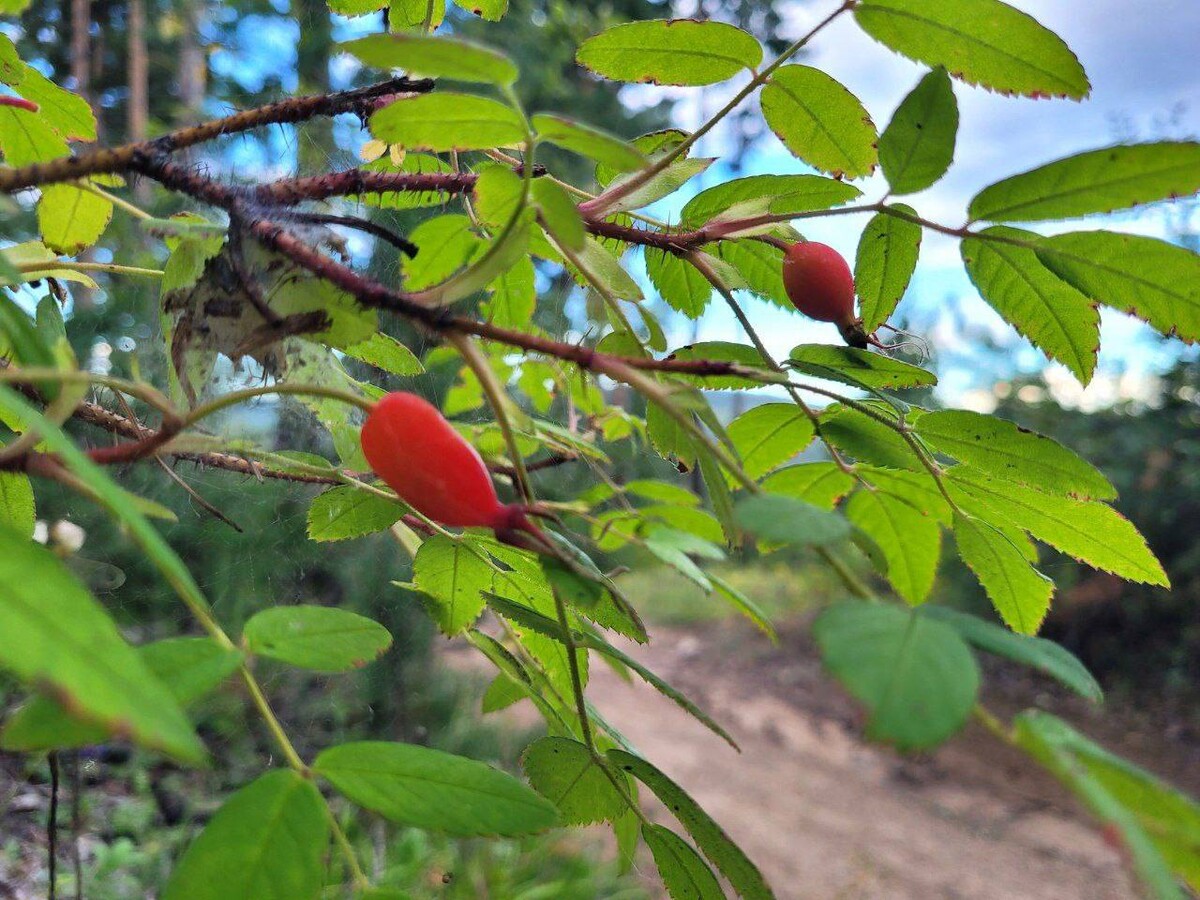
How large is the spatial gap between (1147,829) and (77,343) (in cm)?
223

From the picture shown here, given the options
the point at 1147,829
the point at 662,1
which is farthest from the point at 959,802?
the point at 662,1

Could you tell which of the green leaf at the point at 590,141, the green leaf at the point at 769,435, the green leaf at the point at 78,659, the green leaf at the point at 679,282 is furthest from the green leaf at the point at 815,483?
the green leaf at the point at 78,659

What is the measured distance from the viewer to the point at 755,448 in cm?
43

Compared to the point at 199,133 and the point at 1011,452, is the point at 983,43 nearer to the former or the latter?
the point at 1011,452

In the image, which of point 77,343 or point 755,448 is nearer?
point 755,448

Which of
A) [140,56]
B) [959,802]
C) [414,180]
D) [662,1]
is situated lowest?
[959,802]

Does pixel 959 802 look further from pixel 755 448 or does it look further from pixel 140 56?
pixel 140 56

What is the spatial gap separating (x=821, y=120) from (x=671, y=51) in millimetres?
82

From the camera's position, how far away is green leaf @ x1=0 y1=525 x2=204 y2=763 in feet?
0.42

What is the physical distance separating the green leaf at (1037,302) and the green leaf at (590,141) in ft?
0.64

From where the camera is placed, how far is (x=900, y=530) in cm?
39

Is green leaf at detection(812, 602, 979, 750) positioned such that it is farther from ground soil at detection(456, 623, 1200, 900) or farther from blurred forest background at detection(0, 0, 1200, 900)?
ground soil at detection(456, 623, 1200, 900)

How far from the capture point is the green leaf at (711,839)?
0.96 feet

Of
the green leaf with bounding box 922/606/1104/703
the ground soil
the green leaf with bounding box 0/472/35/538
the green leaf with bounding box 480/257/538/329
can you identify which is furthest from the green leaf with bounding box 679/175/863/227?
the ground soil
